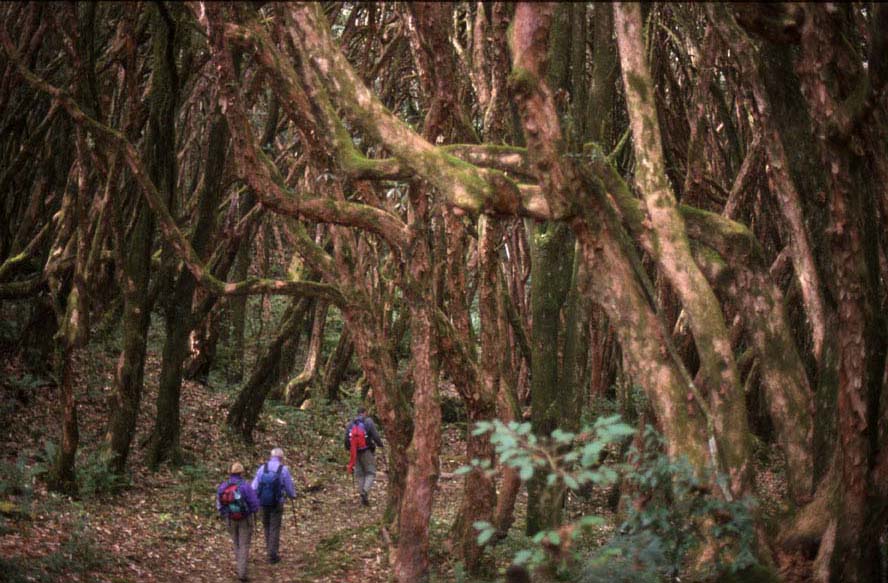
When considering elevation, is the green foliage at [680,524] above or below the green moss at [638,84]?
below

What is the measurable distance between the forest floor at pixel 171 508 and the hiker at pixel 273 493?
303 mm

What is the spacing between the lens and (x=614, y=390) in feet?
77.6

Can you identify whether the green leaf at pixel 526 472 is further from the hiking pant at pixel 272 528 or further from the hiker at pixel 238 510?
the hiking pant at pixel 272 528

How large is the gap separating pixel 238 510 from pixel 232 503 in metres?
0.11

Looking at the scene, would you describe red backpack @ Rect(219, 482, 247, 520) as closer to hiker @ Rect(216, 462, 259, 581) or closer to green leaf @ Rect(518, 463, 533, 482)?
hiker @ Rect(216, 462, 259, 581)

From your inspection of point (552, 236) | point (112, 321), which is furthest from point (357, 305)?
point (112, 321)

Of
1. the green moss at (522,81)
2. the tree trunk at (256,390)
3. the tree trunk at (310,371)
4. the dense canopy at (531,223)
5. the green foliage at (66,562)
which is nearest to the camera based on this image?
the dense canopy at (531,223)

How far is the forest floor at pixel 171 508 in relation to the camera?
10156 mm

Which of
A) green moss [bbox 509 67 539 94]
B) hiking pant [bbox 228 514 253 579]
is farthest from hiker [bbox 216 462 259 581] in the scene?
green moss [bbox 509 67 539 94]

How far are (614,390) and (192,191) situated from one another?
11311 mm

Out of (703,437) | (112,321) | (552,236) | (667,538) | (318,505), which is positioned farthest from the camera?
(112,321)

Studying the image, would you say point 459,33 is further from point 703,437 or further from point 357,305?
point 703,437

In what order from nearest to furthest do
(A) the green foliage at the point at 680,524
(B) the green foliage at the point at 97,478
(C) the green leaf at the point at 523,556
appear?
(C) the green leaf at the point at 523,556
(A) the green foliage at the point at 680,524
(B) the green foliage at the point at 97,478

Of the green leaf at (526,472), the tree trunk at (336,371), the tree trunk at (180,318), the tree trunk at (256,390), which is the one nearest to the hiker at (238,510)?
the tree trunk at (180,318)
